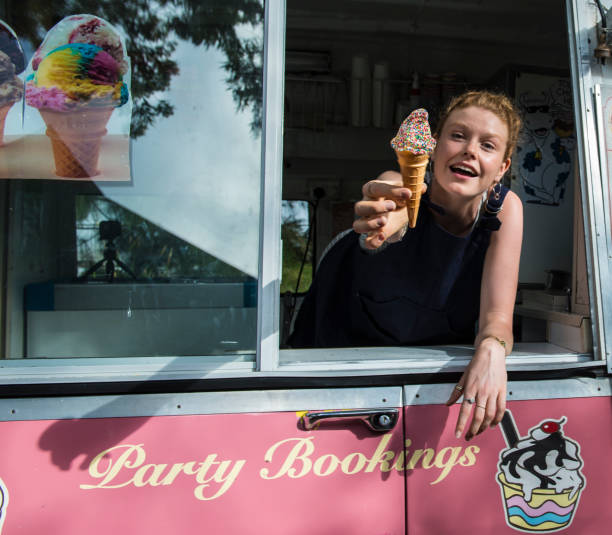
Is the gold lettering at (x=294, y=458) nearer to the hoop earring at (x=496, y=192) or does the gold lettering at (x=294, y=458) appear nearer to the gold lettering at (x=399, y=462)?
the gold lettering at (x=399, y=462)

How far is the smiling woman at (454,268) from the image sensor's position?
1.43 meters

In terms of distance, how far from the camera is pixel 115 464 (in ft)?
4.18

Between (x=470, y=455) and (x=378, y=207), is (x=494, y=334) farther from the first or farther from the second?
(x=378, y=207)

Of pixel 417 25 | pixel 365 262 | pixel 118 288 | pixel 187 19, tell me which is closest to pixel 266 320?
pixel 365 262

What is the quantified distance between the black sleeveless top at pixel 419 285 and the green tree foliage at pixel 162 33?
78 centimetres

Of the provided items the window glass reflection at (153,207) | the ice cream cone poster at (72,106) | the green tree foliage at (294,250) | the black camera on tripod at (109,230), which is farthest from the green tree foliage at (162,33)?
the green tree foliage at (294,250)

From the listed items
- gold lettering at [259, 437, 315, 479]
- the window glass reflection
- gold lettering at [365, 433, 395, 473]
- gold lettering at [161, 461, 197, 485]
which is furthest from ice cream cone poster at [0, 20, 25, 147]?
gold lettering at [365, 433, 395, 473]

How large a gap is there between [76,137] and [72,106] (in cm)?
11

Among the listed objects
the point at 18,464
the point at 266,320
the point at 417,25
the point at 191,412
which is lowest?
the point at 18,464

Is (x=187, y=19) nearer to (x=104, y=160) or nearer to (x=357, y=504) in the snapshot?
(x=104, y=160)

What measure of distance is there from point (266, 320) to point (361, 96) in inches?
103

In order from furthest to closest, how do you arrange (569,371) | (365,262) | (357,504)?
(365,262)
(569,371)
(357,504)

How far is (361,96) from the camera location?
3.48 metres

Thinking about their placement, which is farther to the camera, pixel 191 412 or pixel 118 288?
pixel 118 288
